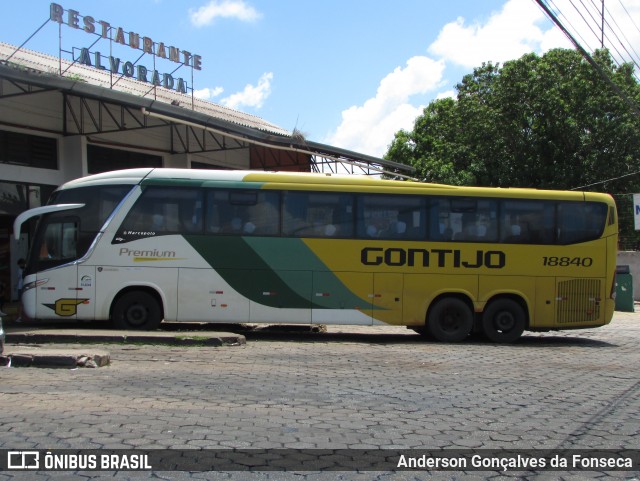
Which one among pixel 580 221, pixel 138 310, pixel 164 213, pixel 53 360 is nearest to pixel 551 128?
pixel 580 221

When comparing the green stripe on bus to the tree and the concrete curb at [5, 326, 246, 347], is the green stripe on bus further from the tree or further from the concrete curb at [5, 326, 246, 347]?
the tree

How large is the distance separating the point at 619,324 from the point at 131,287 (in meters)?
15.0

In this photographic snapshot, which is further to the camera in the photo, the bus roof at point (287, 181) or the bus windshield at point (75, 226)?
the bus roof at point (287, 181)

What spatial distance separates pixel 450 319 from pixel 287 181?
4.71m

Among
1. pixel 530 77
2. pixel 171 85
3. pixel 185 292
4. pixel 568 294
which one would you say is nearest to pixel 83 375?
pixel 185 292

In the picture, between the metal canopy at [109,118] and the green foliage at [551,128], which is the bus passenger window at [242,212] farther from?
the green foliage at [551,128]

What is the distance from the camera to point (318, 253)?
12.8 meters

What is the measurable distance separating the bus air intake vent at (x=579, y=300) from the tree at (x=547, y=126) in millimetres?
17090

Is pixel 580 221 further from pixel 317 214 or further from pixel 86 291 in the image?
pixel 86 291

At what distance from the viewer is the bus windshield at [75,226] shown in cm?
1255

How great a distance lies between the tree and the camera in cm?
2805

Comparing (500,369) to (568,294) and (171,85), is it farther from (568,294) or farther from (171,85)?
(171,85)

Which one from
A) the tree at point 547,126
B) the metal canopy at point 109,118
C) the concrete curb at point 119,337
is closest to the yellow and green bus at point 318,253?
the concrete curb at point 119,337

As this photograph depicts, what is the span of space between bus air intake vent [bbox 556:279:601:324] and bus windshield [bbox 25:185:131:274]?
9709 mm
